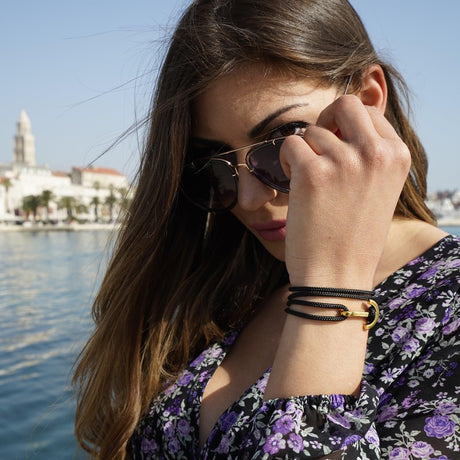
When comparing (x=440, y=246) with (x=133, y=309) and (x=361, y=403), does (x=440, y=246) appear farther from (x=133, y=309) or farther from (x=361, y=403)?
(x=133, y=309)

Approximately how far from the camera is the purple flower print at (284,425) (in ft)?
2.90

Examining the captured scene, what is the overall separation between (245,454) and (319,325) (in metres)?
0.31

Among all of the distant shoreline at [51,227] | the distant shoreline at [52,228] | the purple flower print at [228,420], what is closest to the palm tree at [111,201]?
the distant shoreline at [51,227]

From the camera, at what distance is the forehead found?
123 centimetres

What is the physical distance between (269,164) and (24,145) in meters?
115

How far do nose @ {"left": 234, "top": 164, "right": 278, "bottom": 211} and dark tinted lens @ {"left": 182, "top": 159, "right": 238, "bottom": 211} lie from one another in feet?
0.08

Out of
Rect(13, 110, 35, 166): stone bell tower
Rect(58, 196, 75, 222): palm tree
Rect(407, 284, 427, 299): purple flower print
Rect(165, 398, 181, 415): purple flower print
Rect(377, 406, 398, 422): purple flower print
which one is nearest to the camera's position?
Rect(377, 406, 398, 422): purple flower print

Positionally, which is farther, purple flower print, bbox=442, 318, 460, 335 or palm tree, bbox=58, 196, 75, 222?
palm tree, bbox=58, 196, 75, 222

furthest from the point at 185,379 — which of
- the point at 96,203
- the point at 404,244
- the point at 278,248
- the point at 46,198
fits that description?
the point at 96,203

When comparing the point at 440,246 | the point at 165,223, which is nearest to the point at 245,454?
the point at 440,246

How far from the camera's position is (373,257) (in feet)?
3.05

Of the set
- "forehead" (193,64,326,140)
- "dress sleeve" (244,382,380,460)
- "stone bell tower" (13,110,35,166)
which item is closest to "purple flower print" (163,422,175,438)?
"dress sleeve" (244,382,380,460)

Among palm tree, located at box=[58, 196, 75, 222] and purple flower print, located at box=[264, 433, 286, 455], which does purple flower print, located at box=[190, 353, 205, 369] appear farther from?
palm tree, located at box=[58, 196, 75, 222]

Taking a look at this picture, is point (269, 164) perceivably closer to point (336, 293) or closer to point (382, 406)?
point (336, 293)
